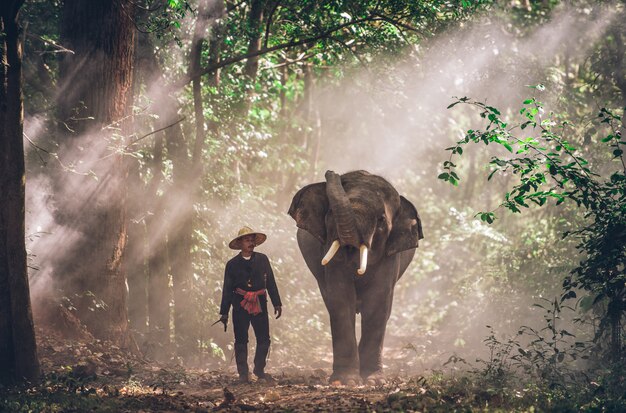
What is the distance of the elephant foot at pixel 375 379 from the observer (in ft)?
34.6

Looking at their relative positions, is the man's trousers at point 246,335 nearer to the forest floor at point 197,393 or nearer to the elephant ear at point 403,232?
the forest floor at point 197,393

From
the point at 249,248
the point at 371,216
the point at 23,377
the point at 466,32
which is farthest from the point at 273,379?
the point at 466,32

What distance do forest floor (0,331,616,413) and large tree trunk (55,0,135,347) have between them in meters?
0.70

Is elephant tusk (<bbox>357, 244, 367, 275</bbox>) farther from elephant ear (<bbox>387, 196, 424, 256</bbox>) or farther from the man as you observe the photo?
the man

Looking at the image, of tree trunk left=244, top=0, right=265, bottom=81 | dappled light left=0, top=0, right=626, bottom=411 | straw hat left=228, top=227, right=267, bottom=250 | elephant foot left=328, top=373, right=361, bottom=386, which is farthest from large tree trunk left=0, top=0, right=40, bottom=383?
tree trunk left=244, top=0, right=265, bottom=81

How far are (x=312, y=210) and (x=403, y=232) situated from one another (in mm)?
1350

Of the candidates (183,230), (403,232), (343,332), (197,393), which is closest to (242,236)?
(343,332)

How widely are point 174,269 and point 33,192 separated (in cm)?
309

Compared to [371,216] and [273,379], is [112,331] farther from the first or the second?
[371,216]

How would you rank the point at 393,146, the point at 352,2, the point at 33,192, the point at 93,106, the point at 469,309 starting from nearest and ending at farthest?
the point at 93,106 < the point at 33,192 < the point at 352,2 < the point at 469,309 < the point at 393,146

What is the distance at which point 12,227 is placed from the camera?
8.46 m

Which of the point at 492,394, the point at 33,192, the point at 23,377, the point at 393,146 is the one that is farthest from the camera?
the point at 393,146

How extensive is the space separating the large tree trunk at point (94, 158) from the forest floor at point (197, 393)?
704 millimetres

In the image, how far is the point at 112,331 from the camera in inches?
442
